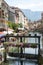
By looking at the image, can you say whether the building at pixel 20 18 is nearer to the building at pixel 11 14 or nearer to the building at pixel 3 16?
the building at pixel 11 14

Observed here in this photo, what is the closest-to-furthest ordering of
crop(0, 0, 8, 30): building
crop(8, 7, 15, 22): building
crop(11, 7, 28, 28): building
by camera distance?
crop(11, 7, 28, 28): building → crop(0, 0, 8, 30): building → crop(8, 7, 15, 22): building

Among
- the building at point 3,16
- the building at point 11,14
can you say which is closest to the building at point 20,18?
the building at point 11,14

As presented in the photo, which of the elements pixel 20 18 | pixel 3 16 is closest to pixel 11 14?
pixel 20 18

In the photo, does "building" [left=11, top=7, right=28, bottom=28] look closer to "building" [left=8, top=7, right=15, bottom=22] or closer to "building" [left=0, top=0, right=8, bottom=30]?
"building" [left=8, top=7, right=15, bottom=22]

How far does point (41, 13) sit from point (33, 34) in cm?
36

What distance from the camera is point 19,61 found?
2488 millimetres

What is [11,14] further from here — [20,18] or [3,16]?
[3,16]

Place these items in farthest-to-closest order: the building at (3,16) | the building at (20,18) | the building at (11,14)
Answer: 1. the building at (11,14)
2. the building at (3,16)
3. the building at (20,18)

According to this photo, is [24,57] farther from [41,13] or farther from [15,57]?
[41,13]

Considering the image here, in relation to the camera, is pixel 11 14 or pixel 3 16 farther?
pixel 11 14

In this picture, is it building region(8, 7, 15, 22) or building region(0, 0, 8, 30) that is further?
building region(8, 7, 15, 22)

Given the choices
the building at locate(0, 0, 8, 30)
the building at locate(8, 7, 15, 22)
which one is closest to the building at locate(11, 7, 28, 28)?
the building at locate(8, 7, 15, 22)

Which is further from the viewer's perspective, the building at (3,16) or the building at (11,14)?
the building at (11,14)

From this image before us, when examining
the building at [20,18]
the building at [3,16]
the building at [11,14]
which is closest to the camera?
the building at [20,18]
